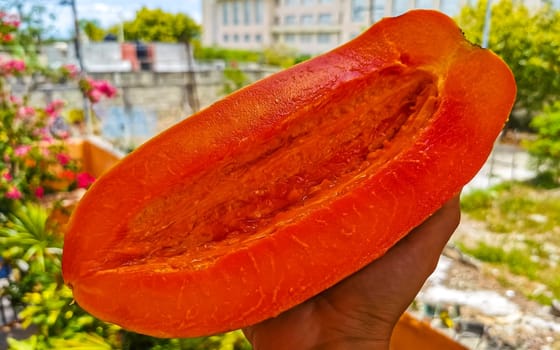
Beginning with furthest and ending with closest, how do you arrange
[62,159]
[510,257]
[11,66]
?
[510,257] < [62,159] < [11,66]

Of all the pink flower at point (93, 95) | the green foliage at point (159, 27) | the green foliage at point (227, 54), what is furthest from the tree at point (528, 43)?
the green foliage at point (159, 27)

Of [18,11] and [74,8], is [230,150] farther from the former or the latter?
[74,8]

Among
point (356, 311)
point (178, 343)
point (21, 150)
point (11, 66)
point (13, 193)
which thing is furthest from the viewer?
point (11, 66)

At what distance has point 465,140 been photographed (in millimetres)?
877

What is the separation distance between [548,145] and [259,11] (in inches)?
872

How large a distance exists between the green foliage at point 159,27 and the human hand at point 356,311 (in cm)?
2540

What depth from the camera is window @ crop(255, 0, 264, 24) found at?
27.7 metres

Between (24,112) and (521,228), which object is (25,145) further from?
(521,228)

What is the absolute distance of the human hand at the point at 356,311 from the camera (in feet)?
2.62

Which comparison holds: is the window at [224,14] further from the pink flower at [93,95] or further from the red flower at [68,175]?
the red flower at [68,175]

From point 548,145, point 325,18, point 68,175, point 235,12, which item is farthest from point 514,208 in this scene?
point 235,12

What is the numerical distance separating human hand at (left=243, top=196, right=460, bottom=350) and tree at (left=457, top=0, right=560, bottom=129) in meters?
8.58

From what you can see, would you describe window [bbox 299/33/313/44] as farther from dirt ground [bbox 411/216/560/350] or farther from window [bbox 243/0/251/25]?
dirt ground [bbox 411/216/560/350]

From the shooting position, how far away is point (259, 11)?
2797 cm
